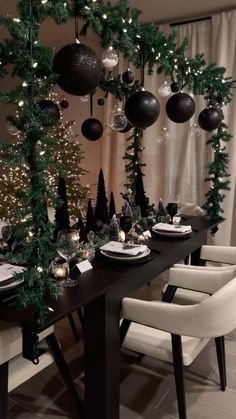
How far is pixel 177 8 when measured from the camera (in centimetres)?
390

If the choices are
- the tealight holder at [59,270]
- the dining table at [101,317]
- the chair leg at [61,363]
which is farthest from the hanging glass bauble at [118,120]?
the chair leg at [61,363]

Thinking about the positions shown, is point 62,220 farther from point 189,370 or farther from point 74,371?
point 189,370

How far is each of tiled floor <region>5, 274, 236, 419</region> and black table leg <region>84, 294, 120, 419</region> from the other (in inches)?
10.8

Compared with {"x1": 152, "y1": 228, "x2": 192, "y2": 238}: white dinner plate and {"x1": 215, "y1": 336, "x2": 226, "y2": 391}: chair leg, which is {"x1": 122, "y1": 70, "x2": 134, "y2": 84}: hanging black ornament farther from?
{"x1": 215, "y1": 336, "x2": 226, "y2": 391}: chair leg

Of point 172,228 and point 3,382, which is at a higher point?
point 172,228

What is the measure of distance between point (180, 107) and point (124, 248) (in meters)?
0.97

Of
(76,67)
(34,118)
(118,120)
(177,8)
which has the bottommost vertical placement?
(34,118)

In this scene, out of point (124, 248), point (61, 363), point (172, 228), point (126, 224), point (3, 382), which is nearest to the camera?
point (3, 382)

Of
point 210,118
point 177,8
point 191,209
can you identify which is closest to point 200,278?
point 210,118

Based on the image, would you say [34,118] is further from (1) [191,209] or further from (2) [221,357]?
(1) [191,209]

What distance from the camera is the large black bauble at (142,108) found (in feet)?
6.34

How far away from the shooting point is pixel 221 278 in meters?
1.99

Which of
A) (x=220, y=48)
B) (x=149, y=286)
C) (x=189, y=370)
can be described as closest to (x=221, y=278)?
(x=189, y=370)

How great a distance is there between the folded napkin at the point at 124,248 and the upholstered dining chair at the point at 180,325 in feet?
0.99
